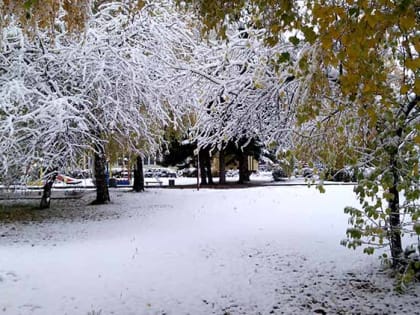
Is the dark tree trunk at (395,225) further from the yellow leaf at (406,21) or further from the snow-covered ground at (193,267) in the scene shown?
the yellow leaf at (406,21)

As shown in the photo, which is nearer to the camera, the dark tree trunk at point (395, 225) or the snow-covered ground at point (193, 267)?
the snow-covered ground at point (193, 267)

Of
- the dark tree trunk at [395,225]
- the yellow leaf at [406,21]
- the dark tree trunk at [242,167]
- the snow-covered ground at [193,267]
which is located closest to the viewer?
the yellow leaf at [406,21]

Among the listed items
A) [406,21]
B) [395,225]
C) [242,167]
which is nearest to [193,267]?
[395,225]

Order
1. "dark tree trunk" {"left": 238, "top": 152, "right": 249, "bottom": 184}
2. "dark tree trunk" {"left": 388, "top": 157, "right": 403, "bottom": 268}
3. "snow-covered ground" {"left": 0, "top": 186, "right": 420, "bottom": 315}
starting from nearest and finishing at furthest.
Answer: "snow-covered ground" {"left": 0, "top": 186, "right": 420, "bottom": 315}, "dark tree trunk" {"left": 388, "top": 157, "right": 403, "bottom": 268}, "dark tree trunk" {"left": 238, "top": 152, "right": 249, "bottom": 184}

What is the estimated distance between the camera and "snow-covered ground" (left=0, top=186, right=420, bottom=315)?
5695 mm

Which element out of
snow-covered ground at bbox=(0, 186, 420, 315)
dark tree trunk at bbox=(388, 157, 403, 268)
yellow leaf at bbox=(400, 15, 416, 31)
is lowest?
snow-covered ground at bbox=(0, 186, 420, 315)

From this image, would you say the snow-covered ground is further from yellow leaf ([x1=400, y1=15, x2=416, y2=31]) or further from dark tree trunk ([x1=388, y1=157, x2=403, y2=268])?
yellow leaf ([x1=400, y1=15, x2=416, y2=31])

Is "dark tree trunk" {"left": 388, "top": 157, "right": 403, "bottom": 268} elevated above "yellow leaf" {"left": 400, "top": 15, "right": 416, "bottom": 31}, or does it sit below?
below

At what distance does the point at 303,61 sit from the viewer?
3395 millimetres

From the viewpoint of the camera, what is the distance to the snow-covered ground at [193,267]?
5695 millimetres

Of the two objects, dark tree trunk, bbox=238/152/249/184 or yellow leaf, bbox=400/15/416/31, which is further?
dark tree trunk, bbox=238/152/249/184

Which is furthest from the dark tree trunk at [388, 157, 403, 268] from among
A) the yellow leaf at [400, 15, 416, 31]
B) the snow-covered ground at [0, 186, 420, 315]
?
the yellow leaf at [400, 15, 416, 31]

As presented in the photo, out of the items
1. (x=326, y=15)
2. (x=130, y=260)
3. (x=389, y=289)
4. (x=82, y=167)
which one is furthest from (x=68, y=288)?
(x=82, y=167)

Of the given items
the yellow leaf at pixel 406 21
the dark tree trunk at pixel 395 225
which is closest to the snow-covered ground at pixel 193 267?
the dark tree trunk at pixel 395 225
